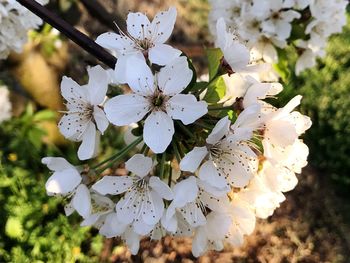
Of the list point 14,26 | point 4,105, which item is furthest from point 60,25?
point 4,105

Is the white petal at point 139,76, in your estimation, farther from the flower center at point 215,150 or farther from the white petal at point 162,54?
the flower center at point 215,150

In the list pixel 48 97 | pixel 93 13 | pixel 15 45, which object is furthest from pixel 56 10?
pixel 15 45

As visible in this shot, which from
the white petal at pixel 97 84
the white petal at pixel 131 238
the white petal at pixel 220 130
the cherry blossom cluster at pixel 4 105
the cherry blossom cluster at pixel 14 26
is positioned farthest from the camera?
the cherry blossom cluster at pixel 4 105

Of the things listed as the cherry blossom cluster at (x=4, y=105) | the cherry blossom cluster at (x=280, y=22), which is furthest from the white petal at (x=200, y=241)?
the cherry blossom cluster at (x=4, y=105)

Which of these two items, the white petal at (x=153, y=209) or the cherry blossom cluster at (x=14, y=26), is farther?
the cherry blossom cluster at (x=14, y=26)

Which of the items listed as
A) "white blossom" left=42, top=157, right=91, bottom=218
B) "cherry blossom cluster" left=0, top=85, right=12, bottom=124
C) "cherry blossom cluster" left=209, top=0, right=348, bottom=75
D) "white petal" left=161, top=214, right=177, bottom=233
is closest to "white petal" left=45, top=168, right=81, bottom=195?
"white blossom" left=42, top=157, right=91, bottom=218
